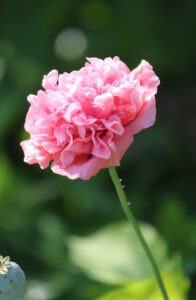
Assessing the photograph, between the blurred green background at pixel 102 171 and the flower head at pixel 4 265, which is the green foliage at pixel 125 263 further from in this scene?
the flower head at pixel 4 265

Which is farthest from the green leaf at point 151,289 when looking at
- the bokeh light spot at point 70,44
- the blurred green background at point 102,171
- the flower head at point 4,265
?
the bokeh light spot at point 70,44

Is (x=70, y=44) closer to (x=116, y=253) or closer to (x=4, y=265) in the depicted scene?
(x=116, y=253)

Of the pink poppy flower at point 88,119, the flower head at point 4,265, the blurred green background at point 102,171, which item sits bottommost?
the blurred green background at point 102,171

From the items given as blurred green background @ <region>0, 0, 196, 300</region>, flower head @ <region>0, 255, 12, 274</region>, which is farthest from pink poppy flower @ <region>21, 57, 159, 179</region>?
blurred green background @ <region>0, 0, 196, 300</region>

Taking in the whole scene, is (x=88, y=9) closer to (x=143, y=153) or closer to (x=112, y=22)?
(x=112, y=22)

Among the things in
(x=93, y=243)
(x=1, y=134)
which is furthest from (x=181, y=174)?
(x=93, y=243)

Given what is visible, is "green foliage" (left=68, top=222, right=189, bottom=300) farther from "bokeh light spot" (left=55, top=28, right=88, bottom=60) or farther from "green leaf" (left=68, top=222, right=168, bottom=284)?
"bokeh light spot" (left=55, top=28, right=88, bottom=60)
